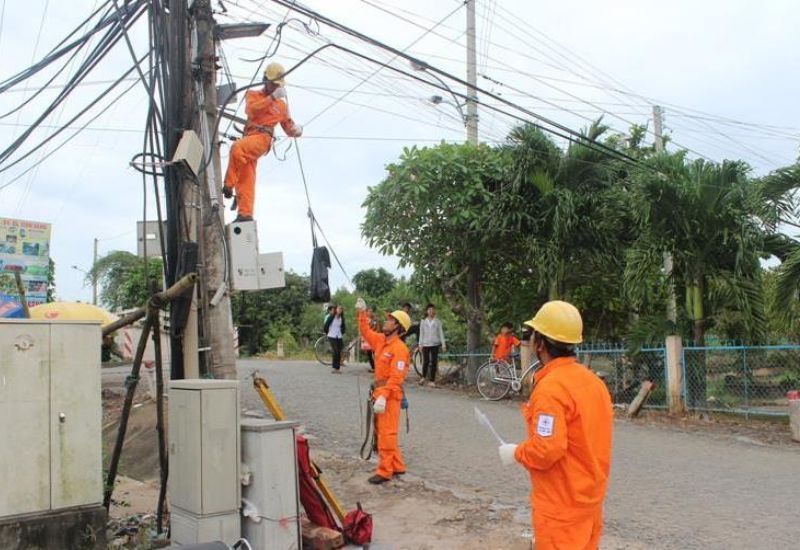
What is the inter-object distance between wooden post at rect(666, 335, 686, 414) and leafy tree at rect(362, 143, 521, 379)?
364 centimetres

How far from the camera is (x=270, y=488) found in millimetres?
4930

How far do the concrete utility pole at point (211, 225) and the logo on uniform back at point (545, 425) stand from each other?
323cm

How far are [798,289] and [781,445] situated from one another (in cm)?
215

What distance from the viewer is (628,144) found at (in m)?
17.8

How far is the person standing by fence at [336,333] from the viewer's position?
1645cm

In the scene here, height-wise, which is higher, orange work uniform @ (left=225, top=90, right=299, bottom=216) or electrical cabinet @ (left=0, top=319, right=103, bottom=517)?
orange work uniform @ (left=225, top=90, right=299, bottom=216)

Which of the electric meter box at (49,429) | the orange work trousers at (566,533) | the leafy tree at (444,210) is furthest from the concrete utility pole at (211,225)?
the leafy tree at (444,210)

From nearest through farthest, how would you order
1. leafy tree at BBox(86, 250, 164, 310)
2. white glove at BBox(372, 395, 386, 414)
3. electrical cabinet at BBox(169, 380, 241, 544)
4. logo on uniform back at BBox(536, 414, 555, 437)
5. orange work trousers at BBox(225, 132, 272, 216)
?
logo on uniform back at BBox(536, 414, 555, 437) → electrical cabinet at BBox(169, 380, 241, 544) → orange work trousers at BBox(225, 132, 272, 216) → white glove at BBox(372, 395, 386, 414) → leafy tree at BBox(86, 250, 164, 310)

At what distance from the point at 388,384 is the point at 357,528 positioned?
2222 mm

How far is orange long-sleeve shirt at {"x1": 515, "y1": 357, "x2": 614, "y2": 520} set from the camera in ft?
10.9

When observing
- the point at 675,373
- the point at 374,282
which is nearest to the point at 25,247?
the point at 675,373

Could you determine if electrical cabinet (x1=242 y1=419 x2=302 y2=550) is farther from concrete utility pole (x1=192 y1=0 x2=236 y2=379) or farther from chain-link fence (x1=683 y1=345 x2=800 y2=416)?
chain-link fence (x1=683 y1=345 x2=800 y2=416)

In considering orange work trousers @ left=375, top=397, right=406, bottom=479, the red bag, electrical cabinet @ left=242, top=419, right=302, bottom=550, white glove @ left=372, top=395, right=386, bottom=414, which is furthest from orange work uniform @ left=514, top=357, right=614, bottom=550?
orange work trousers @ left=375, top=397, right=406, bottom=479

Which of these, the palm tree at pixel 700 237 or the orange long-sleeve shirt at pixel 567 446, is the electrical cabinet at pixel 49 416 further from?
the palm tree at pixel 700 237
